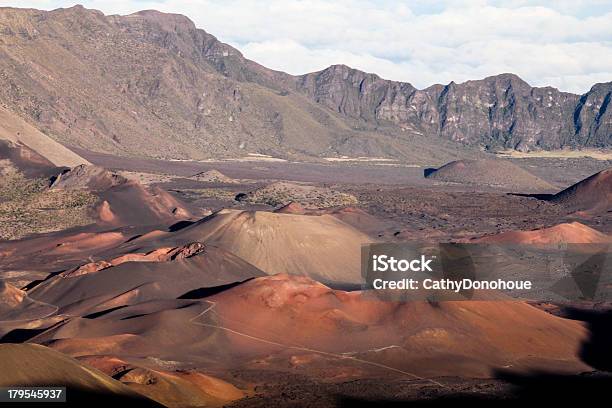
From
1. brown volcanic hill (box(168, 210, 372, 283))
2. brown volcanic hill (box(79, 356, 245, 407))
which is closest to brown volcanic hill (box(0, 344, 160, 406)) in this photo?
brown volcanic hill (box(79, 356, 245, 407))

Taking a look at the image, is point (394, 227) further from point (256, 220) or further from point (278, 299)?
point (278, 299)

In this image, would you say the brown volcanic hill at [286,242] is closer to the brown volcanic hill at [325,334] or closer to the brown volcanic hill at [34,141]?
the brown volcanic hill at [325,334]

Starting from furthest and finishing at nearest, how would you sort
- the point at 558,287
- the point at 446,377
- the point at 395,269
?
1. the point at 558,287
2. the point at 395,269
3. the point at 446,377

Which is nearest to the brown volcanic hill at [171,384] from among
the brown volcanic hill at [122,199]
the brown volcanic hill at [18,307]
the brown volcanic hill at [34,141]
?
the brown volcanic hill at [18,307]

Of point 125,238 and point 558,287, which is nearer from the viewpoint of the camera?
point 558,287

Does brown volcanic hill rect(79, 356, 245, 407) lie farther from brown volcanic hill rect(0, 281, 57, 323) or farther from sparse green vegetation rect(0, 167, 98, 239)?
sparse green vegetation rect(0, 167, 98, 239)

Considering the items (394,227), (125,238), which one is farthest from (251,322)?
(394,227)

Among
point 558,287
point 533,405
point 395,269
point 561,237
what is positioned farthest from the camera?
point 561,237

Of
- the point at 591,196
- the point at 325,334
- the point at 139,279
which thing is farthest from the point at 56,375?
the point at 591,196

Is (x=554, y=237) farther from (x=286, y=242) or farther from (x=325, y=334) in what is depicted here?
(x=325, y=334)
